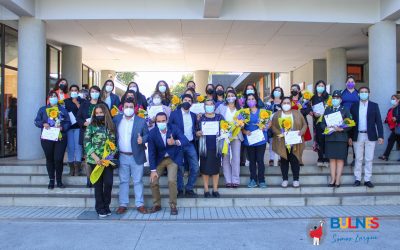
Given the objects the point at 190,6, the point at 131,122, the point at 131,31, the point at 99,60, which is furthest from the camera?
the point at 99,60

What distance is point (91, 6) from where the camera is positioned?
1008 cm

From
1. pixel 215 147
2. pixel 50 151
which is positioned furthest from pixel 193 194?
pixel 50 151

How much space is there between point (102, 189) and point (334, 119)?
462 centimetres

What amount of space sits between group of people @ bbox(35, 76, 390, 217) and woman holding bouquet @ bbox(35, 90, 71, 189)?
0.06 feet

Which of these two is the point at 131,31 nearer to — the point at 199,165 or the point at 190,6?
the point at 190,6

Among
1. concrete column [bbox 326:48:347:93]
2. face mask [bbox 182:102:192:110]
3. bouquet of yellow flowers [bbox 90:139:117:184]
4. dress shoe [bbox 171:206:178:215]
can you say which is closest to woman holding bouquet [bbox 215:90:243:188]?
face mask [bbox 182:102:192:110]

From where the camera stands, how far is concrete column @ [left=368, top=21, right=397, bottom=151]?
1011cm

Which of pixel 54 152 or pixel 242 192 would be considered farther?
pixel 242 192

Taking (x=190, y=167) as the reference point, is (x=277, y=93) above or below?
above

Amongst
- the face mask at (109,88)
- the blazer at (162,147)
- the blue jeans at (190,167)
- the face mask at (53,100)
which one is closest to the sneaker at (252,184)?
the blue jeans at (190,167)

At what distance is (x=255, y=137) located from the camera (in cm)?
754

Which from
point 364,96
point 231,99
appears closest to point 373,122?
point 364,96

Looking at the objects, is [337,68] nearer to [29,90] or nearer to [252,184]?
[252,184]

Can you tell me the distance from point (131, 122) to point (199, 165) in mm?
1736
